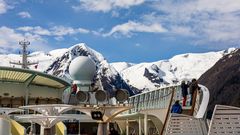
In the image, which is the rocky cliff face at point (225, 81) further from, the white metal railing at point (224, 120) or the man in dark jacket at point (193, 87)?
the white metal railing at point (224, 120)

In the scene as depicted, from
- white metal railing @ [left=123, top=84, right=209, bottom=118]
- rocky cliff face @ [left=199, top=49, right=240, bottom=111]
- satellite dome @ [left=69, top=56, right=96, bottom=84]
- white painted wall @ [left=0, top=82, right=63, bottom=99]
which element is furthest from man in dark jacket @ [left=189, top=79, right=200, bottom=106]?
rocky cliff face @ [left=199, top=49, right=240, bottom=111]

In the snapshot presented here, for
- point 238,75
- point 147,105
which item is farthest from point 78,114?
point 238,75

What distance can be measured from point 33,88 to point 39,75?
3.32 meters

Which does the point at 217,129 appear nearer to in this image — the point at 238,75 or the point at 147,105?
the point at 147,105

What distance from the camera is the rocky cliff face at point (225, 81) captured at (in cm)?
12875

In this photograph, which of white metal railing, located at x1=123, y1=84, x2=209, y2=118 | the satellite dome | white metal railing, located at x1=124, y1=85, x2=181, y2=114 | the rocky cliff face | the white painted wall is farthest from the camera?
the rocky cliff face

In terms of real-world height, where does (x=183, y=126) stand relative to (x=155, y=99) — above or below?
below

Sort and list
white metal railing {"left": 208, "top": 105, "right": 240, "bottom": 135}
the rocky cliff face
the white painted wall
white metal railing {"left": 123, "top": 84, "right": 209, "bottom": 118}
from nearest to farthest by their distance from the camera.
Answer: white metal railing {"left": 208, "top": 105, "right": 240, "bottom": 135}
white metal railing {"left": 123, "top": 84, "right": 209, "bottom": 118}
the white painted wall
the rocky cliff face

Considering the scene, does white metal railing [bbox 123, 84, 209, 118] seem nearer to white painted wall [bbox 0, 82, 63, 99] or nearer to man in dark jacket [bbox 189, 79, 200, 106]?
man in dark jacket [bbox 189, 79, 200, 106]

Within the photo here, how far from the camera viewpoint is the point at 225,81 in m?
144

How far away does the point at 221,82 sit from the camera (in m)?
144

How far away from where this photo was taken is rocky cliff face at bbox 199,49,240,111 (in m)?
129

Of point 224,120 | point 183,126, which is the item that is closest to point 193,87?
point 183,126

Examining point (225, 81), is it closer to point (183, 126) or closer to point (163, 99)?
point (163, 99)
